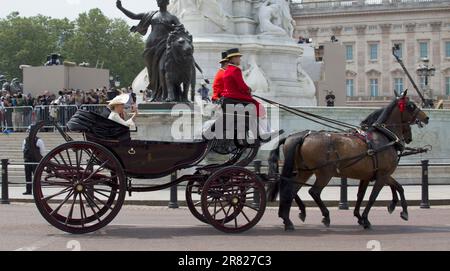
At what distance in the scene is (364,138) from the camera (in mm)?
Result: 12766

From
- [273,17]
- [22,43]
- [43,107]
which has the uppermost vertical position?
[22,43]

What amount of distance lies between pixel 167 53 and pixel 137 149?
7.54m

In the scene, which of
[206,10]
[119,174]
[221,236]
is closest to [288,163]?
[221,236]

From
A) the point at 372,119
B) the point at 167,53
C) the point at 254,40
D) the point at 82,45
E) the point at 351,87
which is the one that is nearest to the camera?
the point at 372,119

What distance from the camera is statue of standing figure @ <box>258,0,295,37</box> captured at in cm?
3019

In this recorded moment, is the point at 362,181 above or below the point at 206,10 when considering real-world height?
below

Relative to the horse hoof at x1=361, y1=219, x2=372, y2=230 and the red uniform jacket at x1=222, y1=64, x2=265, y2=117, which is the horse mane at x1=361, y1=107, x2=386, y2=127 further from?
the red uniform jacket at x1=222, y1=64, x2=265, y2=117

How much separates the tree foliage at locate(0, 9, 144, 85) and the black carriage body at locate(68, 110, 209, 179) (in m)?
77.8

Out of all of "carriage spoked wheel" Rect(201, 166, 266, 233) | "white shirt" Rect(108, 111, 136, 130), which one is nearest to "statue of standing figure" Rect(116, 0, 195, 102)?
"white shirt" Rect(108, 111, 136, 130)

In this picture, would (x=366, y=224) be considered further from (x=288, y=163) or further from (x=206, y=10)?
(x=206, y=10)

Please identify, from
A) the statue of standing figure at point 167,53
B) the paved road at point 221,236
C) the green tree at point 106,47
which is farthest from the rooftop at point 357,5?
the paved road at point 221,236

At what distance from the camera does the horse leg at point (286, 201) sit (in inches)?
481

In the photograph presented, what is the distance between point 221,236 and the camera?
11500 mm

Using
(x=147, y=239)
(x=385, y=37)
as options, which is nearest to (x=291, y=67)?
(x=147, y=239)
